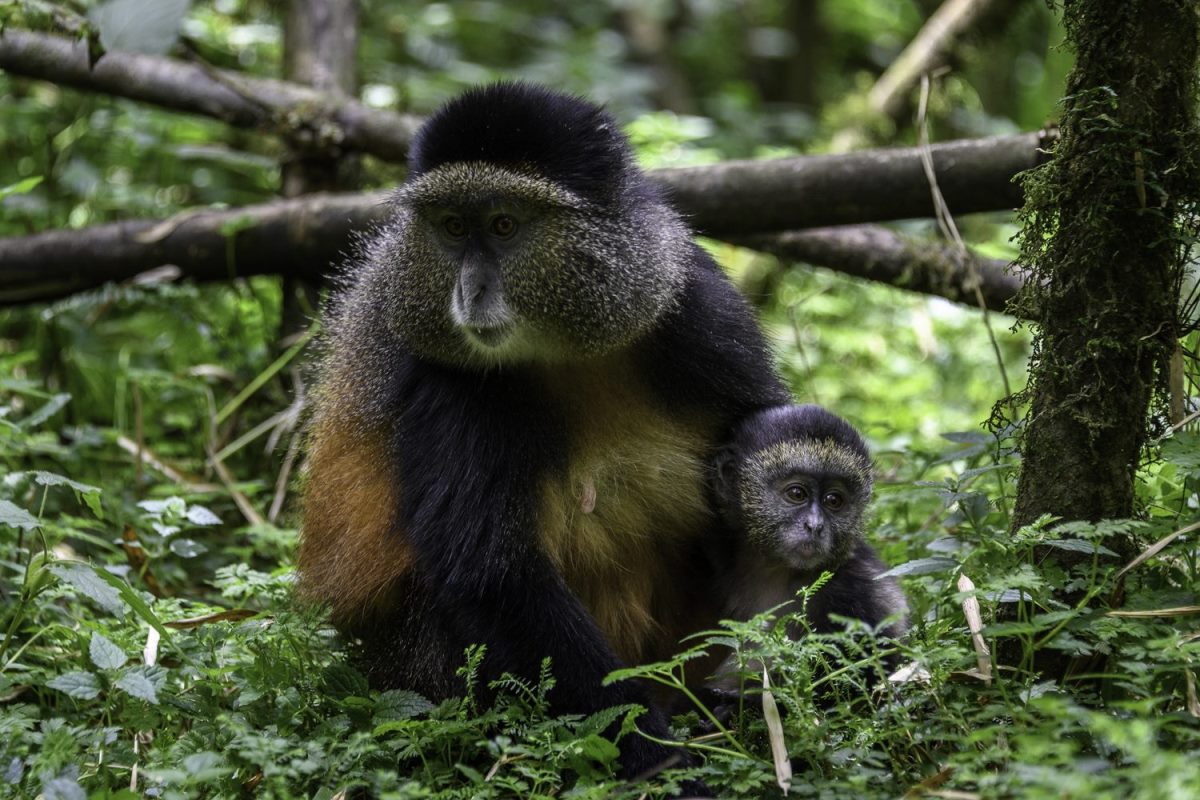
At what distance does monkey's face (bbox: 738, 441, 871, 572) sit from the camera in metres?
4.41

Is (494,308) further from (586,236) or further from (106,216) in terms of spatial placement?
(106,216)

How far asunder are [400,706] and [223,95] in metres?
4.57

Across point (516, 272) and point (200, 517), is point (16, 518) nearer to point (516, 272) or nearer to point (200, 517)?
point (200, 517)

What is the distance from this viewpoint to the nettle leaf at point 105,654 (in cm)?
356

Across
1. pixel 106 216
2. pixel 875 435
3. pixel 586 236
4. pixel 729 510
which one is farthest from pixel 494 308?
pixel 106 216

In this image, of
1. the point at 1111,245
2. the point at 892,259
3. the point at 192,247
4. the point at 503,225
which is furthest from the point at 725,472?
the point at 192,247

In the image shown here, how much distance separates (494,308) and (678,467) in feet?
2.94

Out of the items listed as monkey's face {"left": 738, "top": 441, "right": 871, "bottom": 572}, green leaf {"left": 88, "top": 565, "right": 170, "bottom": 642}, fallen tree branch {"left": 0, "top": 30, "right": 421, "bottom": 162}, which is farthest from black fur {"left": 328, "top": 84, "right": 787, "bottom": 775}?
fallen tree branch {"left": 0, "top": 30, "right": 421, "bottom": 162}

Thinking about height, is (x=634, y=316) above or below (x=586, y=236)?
below

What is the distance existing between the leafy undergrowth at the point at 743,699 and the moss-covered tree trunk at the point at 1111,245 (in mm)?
164

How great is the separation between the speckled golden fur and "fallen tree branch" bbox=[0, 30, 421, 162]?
10.5 ft

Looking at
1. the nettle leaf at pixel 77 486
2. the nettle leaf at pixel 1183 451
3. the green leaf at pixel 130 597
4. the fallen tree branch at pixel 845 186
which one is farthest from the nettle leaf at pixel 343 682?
the fallen tree branch at pixel 845 186

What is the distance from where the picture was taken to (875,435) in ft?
21.1

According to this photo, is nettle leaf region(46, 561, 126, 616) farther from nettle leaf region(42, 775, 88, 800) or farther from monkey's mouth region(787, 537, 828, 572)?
monkey's mouth region(787, 537, 828, 572)
